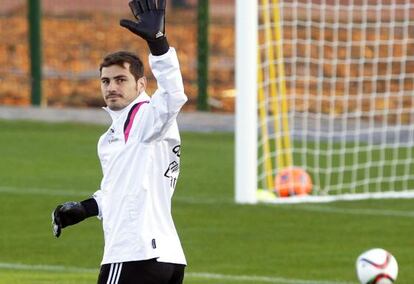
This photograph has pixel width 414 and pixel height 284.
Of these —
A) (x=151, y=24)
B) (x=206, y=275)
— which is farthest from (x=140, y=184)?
(x=206, y=275)

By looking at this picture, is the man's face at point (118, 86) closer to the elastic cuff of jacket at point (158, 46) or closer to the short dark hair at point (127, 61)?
the short dark hair at point (127, 61)

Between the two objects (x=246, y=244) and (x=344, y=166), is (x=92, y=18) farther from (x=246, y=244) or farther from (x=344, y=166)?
(x=246, y=244)

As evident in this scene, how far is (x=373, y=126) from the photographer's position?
859 inches

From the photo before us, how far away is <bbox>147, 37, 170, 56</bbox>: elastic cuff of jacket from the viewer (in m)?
6.97

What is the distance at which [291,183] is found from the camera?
16484 mm

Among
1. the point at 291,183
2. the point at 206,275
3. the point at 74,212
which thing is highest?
the point at 74,212

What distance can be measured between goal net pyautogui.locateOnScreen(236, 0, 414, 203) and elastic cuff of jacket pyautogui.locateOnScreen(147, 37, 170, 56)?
8.63 meters

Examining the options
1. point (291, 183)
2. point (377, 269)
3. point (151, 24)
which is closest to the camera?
point (151, 24)

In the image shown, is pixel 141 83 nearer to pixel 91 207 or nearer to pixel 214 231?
pixel 91 207

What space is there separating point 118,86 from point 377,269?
230cm

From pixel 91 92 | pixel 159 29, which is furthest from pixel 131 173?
pixel 91 92

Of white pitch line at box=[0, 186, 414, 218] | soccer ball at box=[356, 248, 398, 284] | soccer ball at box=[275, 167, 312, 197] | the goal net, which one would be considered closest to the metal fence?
the goal net

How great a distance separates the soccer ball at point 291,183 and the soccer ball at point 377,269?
7464 millimetres

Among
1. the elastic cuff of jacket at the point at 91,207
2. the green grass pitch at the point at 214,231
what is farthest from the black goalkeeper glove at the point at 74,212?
the green grass pitch at the point at 214,231
